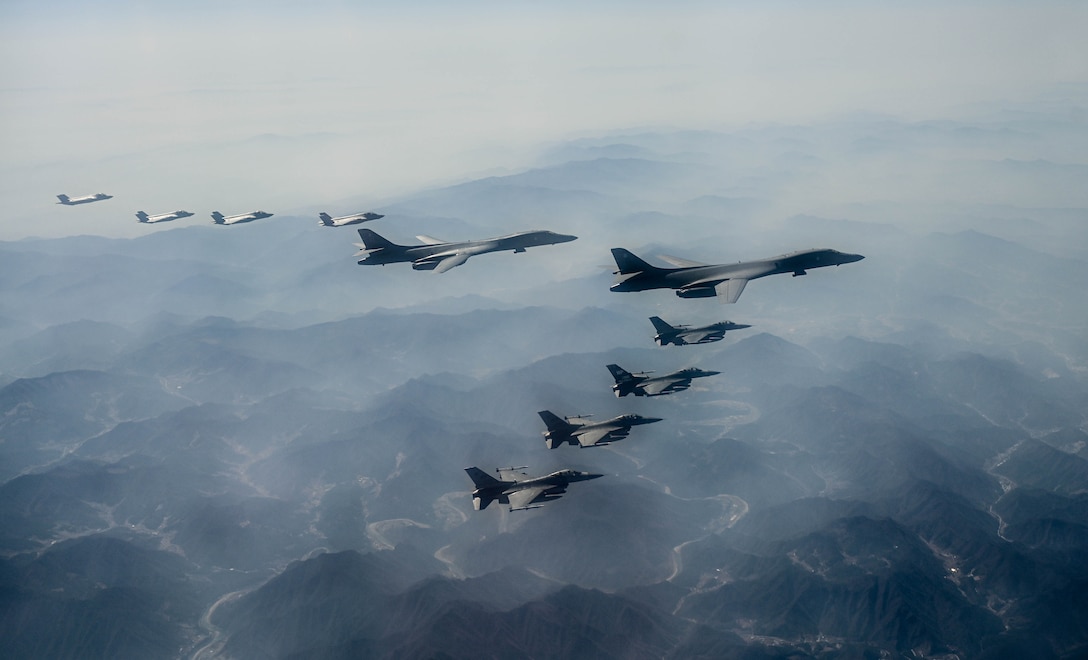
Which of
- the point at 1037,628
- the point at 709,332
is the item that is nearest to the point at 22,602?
the point at 709,332

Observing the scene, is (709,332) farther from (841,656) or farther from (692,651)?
(841,656)

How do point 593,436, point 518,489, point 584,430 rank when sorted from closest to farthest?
point 518,489
point 593,436
point 584,430

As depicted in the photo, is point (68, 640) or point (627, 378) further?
point (68, 640)

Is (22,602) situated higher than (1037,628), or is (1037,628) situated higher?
(22,602)

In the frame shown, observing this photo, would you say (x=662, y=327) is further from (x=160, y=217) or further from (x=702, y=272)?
(x=160, y=217)

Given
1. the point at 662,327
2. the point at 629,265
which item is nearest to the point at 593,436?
the point at 629,265

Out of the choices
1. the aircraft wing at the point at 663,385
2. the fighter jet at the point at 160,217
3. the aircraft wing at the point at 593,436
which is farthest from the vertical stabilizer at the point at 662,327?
the fighter jet at the point at 160,217

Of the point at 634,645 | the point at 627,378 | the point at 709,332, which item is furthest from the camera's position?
the point at 634,645

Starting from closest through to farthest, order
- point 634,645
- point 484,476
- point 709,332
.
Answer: point 484,476 → point 709,332 → point 634,645
